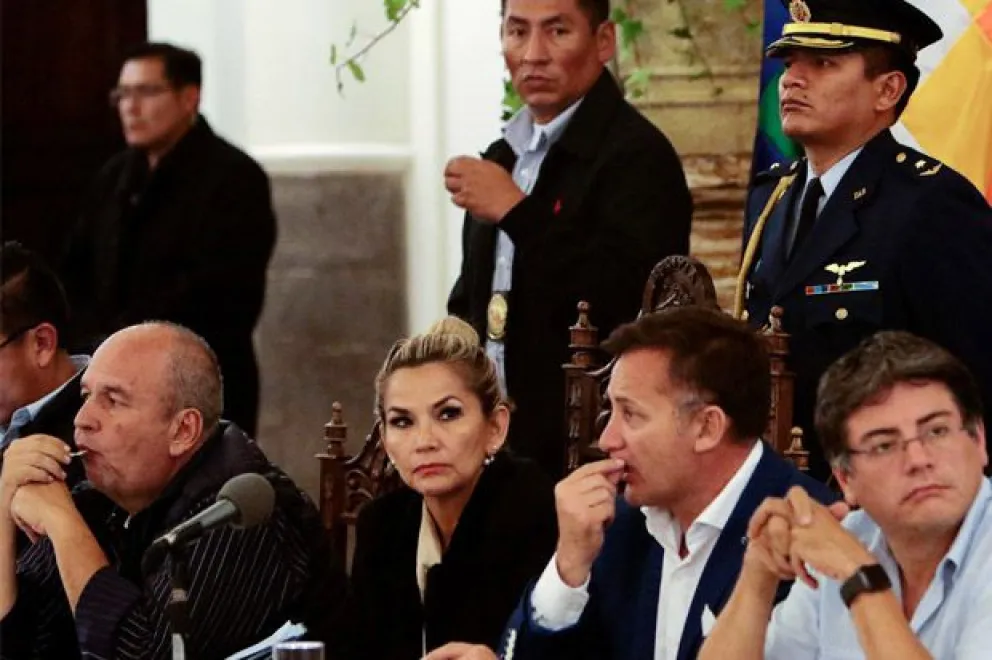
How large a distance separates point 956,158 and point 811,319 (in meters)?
0.92

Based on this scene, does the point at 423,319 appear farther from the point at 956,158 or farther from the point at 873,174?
the point at 873,174

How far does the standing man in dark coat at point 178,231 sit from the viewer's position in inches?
245

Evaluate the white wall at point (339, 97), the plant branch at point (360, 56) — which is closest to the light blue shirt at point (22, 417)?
the plant branch at point (360, 56)

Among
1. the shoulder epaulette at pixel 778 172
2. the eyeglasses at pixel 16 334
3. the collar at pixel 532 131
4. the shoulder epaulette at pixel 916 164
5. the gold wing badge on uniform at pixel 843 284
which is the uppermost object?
the collar at pixel 532 131

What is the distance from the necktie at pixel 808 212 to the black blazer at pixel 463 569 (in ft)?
2.31

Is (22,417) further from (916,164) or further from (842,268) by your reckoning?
(916,164)

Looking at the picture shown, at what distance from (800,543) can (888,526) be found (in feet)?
0.44

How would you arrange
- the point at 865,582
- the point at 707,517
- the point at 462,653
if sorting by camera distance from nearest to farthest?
the point at 865,582
the point at 707,517
the point at 462,653

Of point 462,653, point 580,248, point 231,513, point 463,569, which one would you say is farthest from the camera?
point 580,248

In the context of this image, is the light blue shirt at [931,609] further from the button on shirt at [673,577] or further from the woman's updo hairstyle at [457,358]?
the woman's updo hairstyle at [457,358]

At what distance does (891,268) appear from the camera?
4172 mm

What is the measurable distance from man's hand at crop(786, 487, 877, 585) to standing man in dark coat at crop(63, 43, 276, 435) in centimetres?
323

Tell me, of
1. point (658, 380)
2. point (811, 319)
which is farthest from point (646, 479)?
point (811, 319)

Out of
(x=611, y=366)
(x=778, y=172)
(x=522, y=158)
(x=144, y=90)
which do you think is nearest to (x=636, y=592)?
(x=611, y=366)
